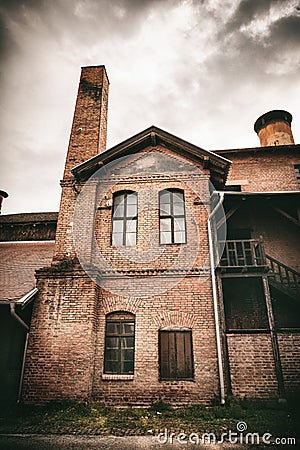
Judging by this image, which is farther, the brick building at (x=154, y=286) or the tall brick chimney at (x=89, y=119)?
the tall brick chimney at (x=89, y=119)

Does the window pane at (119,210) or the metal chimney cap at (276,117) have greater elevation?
the metal chimney cap at (276,117)

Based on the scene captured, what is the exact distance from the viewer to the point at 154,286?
9.13 metres

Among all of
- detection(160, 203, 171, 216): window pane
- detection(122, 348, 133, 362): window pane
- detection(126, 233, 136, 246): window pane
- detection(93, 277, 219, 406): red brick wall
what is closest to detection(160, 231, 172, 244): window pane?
detection(160, 203, 171, 216): window pane

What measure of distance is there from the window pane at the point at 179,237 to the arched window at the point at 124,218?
135 centimetres

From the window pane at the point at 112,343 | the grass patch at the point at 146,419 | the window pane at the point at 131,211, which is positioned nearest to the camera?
the grass patch at the point at 146,419

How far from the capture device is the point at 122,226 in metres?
10.2

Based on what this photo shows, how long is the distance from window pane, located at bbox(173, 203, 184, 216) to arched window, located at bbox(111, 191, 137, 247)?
136cm

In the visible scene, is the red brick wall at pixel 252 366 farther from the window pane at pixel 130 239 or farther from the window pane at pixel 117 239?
the window pane at pixel 117 239

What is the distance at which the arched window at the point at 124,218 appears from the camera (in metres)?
9.98

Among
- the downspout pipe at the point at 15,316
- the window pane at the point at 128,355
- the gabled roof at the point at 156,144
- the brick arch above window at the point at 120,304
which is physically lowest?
the window pane at the point at 128,355

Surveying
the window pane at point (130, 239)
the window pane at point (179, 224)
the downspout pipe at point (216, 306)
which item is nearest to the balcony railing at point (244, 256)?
the downspout pipe at point (216, 306)

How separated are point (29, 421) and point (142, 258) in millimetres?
4958

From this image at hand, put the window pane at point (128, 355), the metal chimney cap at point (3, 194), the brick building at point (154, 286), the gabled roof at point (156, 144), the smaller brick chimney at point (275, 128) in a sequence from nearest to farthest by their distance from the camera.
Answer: the brick building at point (154, 286), the window pane at point (128, 355), the gabled roof at point (156, 144), the smaller brick chimney at point (275, 128), the metal chimney cap at point (3, 194)

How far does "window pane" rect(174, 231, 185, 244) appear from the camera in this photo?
974cm
